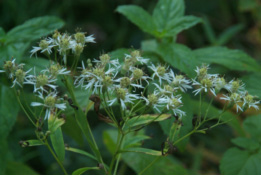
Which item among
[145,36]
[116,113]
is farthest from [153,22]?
[145,36]

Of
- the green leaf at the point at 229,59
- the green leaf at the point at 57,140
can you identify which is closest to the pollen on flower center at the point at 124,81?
the green leaf at the point at 57,140

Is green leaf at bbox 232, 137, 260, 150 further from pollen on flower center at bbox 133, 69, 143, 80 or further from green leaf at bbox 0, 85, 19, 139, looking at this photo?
green leaf at bbox 0, 85, 19, 139

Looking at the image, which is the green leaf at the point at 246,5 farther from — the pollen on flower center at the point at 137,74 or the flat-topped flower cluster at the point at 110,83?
the pollen on flower center at the point at 137,74

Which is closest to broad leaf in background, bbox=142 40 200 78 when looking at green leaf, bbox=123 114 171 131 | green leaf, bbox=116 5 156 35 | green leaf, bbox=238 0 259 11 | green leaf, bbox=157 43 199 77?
green leaf, bbox=157 43 199 77

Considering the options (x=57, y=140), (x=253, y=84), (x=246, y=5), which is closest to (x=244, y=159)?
(x=253, y=84)

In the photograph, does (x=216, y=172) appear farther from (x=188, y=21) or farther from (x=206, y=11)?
(x=206, y=11)
